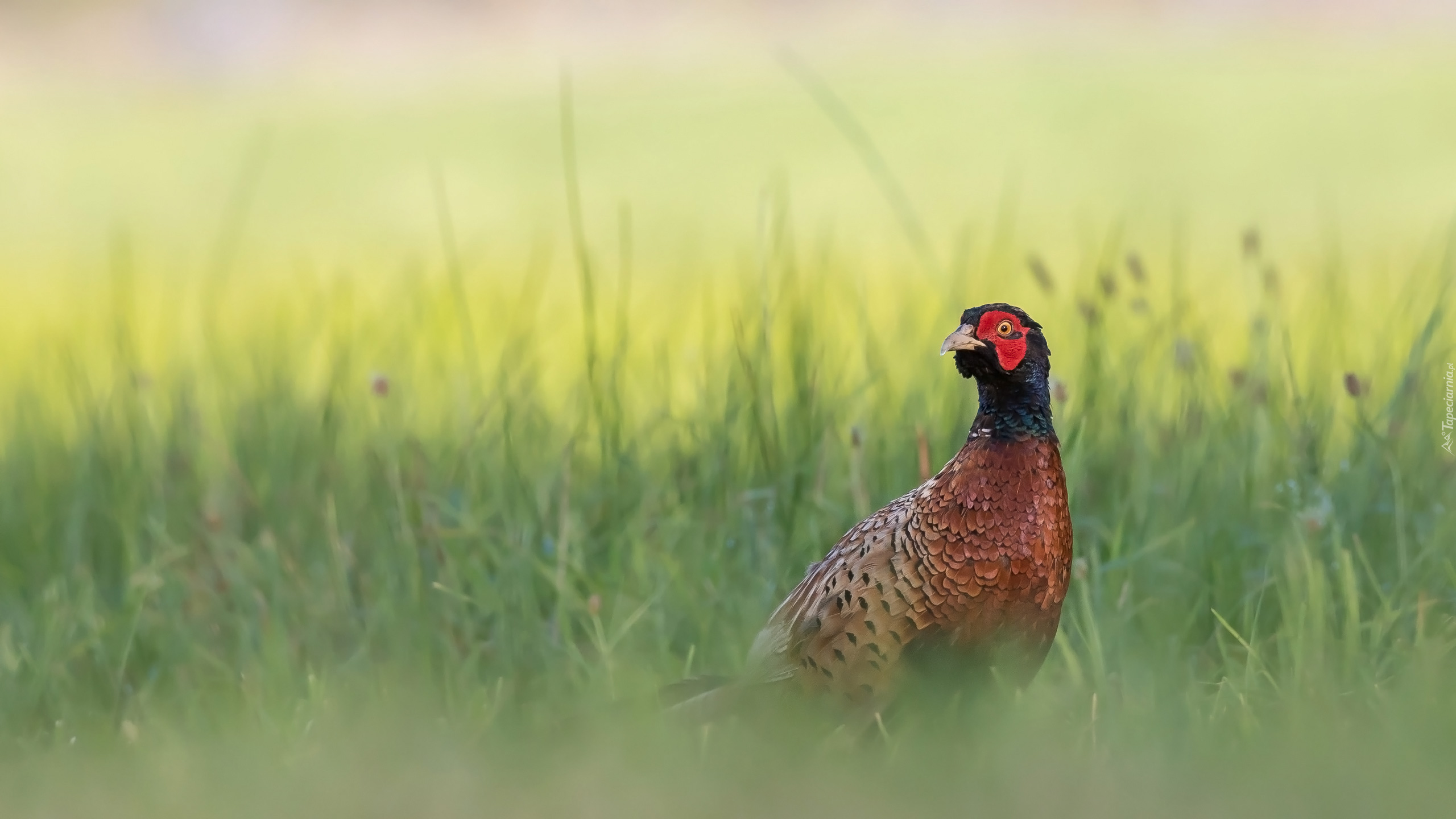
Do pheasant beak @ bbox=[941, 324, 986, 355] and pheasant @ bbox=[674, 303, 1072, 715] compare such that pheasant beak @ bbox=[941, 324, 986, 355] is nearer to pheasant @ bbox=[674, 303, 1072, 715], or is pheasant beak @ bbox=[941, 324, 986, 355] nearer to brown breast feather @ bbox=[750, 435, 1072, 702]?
pheasant @ bbox=[674, 303, 1072, 715]

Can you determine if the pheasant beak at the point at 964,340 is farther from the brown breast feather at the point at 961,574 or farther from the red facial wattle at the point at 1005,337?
the brown breast feather at the point at 961,574

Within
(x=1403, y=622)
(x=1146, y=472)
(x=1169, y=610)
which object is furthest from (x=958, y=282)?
(x=1403, y=622)

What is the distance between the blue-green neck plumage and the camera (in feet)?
10.3

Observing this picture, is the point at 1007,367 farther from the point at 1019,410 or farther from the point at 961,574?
the point at 961,574

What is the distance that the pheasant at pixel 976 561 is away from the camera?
3.05m

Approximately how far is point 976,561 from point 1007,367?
1.20ft

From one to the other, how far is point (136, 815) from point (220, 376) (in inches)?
96.7

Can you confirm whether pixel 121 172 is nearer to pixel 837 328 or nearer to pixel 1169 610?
pixel 837 328

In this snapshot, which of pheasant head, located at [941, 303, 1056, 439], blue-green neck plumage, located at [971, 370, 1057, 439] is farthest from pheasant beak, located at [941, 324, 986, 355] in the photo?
blue-green neck plumage, located at [971, 370, 1057, 439]

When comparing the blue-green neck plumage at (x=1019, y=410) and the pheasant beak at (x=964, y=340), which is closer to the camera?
the pheasant beak at (x=964, y=340)

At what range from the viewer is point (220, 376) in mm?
5012

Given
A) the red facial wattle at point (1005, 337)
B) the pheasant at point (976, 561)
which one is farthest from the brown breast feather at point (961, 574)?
the red facial wattle at point (1005, 337)

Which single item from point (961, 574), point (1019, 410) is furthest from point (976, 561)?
point (1019, 410)

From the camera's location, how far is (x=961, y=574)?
10.0 ft
